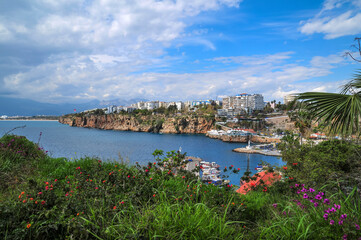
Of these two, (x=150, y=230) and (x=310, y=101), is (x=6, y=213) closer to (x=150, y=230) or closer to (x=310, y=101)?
(x=150, y=230)

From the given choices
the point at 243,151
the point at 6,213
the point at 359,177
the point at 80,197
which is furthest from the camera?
the point at 243,151

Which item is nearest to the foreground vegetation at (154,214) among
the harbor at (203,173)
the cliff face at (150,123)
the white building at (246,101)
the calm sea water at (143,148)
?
the harbor at (203,173)

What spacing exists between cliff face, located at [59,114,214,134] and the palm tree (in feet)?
257

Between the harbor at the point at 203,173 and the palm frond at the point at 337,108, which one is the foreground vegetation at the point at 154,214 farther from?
the palm frond at the point at 337,108

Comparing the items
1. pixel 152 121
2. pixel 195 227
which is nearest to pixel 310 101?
pixel 195 227

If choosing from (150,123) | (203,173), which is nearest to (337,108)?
(203,173)

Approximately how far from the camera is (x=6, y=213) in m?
1.86

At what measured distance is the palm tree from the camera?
309cm

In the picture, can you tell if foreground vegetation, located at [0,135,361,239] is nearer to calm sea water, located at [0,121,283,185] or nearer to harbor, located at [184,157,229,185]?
harbor, located at [184,157,229,185]

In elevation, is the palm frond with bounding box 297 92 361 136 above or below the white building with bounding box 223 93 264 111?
below

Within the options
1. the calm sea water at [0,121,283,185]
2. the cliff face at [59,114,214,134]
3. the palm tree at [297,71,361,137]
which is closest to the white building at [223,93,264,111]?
the cliff face at [59,114,214,134]

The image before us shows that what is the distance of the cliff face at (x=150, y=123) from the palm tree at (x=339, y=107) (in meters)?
78.3

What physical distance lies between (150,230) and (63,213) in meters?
0.80

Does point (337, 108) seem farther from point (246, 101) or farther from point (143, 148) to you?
point (246, 101)
